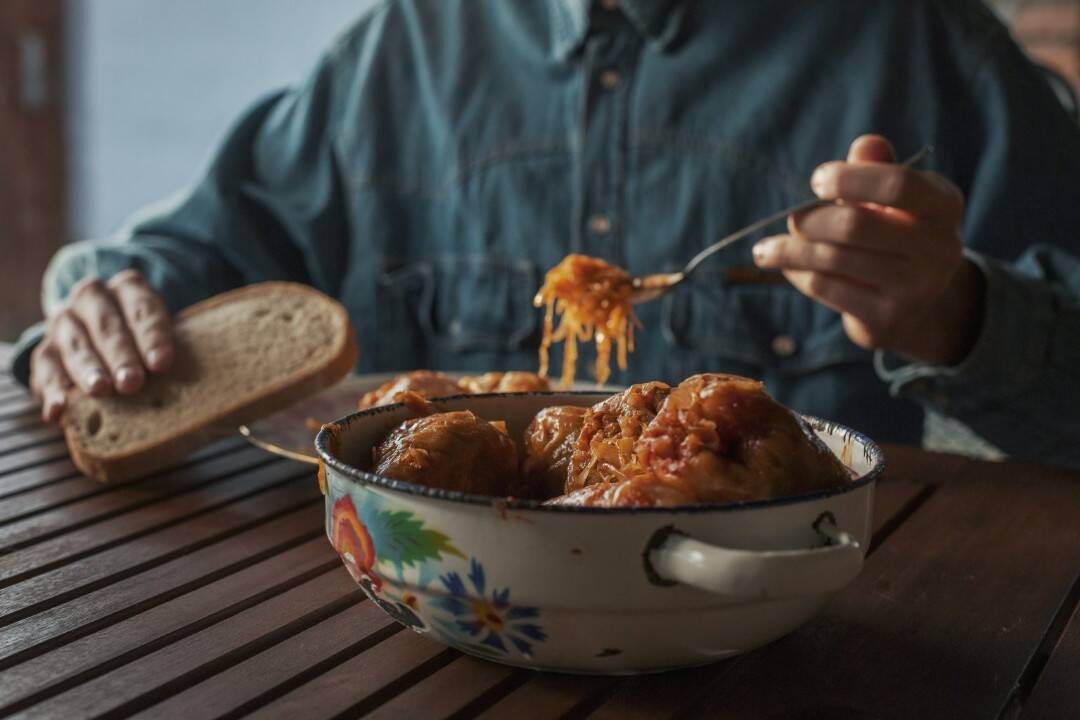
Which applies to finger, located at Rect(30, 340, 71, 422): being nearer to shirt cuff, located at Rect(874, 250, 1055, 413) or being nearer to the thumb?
the thumb

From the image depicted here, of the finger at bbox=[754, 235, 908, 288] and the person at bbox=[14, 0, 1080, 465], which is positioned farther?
the person at bbox=[14, 0, 1080, 465]

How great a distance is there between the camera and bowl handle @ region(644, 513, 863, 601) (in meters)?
0.48

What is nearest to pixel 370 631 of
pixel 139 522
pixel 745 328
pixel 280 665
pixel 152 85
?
pixel 280 665

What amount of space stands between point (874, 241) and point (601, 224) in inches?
26.3

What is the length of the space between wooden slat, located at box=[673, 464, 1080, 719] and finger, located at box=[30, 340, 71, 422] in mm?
787

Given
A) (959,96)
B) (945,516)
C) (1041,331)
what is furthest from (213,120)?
(945,516)

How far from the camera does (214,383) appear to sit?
1.10 meters

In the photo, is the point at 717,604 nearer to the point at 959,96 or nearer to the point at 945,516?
the point at 945,516

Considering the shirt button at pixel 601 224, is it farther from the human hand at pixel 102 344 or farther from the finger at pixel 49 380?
the finger at pixel 49 380

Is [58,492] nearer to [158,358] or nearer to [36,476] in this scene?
[36,476]

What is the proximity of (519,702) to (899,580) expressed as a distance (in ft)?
1.02

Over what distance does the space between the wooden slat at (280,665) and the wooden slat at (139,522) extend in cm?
18

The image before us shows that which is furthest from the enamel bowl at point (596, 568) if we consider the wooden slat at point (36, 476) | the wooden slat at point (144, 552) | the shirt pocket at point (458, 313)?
the shirt pocket at point (458, 313)

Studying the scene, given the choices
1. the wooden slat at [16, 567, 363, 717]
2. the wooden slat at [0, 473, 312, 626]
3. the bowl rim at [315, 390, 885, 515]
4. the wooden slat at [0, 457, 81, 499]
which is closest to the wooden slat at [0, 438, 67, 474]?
the wooden slat at [0, 457, 81, 499]
